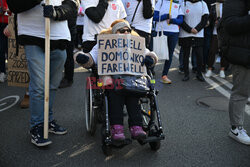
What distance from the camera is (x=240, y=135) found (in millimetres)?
3449

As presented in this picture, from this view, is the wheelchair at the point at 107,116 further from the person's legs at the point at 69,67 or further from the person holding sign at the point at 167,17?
the person holding sign at the point at 167,17

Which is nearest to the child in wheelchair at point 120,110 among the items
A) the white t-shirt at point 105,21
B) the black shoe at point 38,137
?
the black shoe at point 38,137

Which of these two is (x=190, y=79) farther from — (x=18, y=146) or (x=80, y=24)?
(x=18, y=146)

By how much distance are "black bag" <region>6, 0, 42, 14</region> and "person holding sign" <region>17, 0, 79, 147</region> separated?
0.12 m

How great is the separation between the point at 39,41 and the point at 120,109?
1.21 meters

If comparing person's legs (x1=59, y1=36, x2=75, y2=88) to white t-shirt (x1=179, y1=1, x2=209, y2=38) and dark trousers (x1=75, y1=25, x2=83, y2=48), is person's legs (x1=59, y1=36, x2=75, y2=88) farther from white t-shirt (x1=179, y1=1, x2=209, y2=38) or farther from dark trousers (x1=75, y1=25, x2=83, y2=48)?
dark trousers (x1=75, y1=25, x2=83, y2=48)

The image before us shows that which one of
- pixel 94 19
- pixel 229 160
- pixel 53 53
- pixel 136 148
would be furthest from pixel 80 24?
pixel 229 160

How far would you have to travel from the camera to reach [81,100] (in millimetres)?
5098

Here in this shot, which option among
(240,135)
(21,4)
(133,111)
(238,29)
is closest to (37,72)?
(21,4)

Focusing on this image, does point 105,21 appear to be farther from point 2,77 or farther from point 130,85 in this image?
point 2,77

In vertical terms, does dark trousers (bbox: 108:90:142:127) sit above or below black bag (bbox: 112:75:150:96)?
below

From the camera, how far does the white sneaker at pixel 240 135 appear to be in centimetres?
340

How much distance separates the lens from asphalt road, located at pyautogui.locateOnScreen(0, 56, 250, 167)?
297 cm

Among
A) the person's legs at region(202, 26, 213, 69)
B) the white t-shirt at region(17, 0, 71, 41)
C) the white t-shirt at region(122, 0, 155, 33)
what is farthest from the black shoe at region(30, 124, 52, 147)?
the person's legs at region(202, 26, 213, 69)
